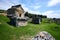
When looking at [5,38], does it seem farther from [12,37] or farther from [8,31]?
[8,31]

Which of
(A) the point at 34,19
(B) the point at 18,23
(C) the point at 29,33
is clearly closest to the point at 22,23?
(B) the point at 18,23

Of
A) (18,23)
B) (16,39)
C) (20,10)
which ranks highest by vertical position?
(20,10)

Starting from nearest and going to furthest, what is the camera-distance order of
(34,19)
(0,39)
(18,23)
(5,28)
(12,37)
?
(0,39) < (12,37) < (5,28) < (18,23) < (34,19)

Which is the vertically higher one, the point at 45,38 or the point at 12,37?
the point at 45,38

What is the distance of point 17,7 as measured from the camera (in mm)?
58312

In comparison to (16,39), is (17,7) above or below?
above

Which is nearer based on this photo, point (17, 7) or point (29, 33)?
point (29, 33)

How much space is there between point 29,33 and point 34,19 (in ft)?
68.7

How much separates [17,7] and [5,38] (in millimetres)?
28593

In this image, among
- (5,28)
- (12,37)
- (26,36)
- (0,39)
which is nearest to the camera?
(0,39)

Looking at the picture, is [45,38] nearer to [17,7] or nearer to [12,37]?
[12,37]

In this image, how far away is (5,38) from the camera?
3141 centimetres

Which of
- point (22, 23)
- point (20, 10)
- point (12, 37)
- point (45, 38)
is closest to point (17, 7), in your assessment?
point (20, 10)

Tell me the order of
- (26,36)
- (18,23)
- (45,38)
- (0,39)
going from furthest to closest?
1. (18,23)
2. (26,36)
3. (0,39)
4. (45,38)
